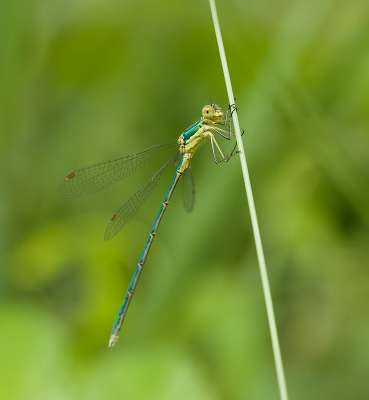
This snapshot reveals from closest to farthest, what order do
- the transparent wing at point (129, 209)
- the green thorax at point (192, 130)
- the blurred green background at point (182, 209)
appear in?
the blurred green background at point (182, 209), the green thorax at point (192, 130), the transparent wing at point (129, 209)

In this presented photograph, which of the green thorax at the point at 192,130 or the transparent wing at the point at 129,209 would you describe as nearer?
the green thorax at the point at 192,130

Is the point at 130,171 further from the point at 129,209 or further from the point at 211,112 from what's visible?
the point at 211,112

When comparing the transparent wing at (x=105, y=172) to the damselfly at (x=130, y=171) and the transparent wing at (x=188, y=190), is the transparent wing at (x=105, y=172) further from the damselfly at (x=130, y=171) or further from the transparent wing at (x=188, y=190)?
the transparent wing at (x=188, y=190)

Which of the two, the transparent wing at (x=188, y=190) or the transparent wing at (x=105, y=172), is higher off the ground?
the transparent wing at (x=105, y=172)

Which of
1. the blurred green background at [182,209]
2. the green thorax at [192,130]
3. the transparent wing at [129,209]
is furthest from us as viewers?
the transparent wing at [129,209]

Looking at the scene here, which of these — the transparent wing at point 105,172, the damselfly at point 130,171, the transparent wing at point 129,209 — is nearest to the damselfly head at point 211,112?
the damselfly at point 130,171

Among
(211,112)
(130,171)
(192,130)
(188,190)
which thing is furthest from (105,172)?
(211,112)
